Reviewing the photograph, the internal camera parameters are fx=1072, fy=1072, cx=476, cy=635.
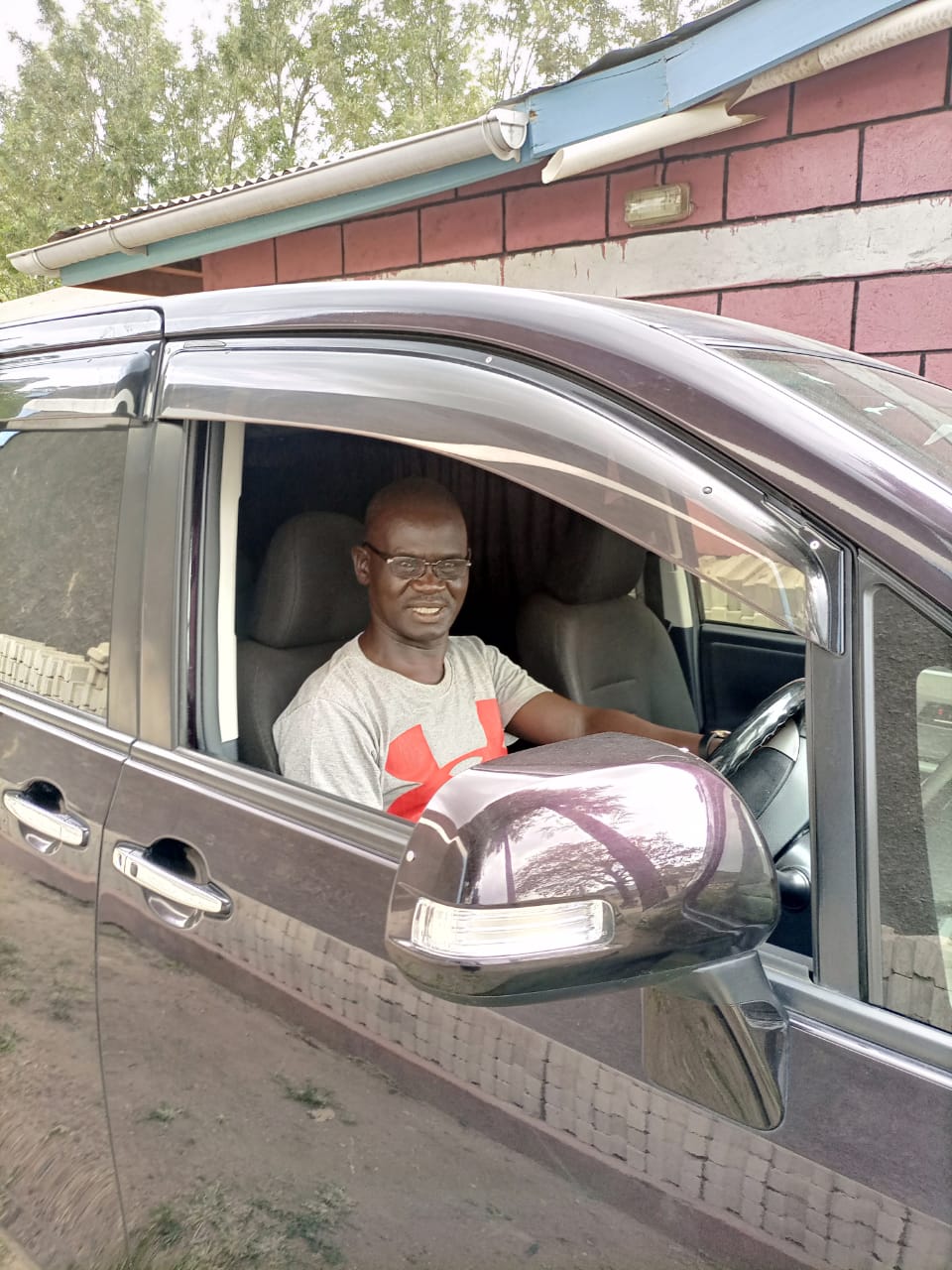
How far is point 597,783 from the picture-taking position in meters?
0.88

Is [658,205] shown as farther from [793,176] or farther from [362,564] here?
[362,564]

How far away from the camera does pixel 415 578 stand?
2.20m

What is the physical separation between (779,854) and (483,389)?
2.39 ft

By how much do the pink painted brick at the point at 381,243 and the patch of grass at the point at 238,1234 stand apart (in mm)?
4937

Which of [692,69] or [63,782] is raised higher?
[692,69]

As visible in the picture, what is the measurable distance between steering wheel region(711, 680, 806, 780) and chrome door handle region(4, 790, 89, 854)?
3.26 ft

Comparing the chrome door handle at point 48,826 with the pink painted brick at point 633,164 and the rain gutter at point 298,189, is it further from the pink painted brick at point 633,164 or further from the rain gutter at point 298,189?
the pink painted brick at point 633,164

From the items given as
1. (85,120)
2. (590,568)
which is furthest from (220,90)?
(590,568)

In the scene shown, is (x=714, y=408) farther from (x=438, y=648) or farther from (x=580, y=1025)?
(x=438, y=648)

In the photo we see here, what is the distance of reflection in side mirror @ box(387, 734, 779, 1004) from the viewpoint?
2.78 feet

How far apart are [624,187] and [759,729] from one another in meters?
3.54

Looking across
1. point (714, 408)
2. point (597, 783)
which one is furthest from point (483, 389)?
point (597, 783)

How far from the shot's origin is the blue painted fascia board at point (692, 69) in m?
3.68

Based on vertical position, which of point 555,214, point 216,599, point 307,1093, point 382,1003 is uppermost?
point 555,214
